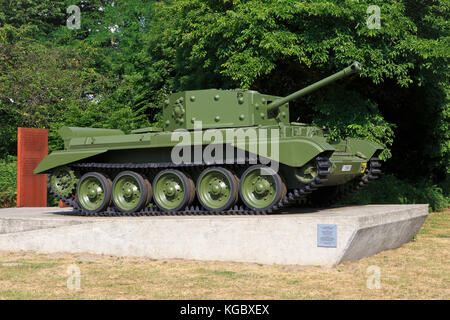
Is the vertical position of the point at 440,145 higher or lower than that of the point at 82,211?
higher

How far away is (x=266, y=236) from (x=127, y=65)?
74.7ft

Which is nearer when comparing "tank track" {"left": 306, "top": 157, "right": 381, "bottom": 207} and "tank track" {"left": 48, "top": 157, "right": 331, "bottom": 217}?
"tank track" {"left": 48, "top": 157, "right": 331, "bottom": 217}

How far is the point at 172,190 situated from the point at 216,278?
4.09 metres

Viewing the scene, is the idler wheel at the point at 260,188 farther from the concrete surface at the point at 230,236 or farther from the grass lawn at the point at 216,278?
the grass lawn at the point at 216,278

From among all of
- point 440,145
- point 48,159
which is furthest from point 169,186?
point 440,145

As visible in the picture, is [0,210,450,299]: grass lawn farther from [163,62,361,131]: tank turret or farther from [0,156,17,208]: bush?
[0,156,17,208]: bush

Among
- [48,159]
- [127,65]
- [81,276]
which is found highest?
[127,65]

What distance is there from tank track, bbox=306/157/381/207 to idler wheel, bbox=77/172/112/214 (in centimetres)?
486

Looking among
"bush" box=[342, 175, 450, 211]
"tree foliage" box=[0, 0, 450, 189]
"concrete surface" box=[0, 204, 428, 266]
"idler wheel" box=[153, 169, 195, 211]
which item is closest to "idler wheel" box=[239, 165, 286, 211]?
"concrete surface" box=[0, 204, 428, 266]

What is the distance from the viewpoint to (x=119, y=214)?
12.5 meters

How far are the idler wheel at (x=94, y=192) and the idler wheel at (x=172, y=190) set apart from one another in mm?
1191

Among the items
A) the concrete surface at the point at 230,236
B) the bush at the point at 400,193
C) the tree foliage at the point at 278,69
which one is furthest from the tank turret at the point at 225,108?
the bush at the point at 400,193

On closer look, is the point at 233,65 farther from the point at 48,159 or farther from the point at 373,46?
the point at 48,159

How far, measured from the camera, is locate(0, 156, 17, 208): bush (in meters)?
19.2
